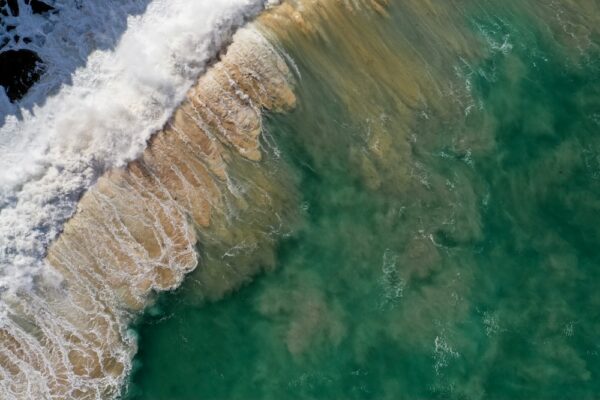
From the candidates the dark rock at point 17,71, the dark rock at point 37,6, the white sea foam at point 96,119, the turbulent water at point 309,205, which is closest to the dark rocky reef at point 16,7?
the dark rock at point 37,6

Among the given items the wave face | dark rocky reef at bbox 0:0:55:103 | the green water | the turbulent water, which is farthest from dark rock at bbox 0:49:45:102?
the green water

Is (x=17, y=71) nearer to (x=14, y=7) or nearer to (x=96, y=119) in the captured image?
(x=14, y=7)

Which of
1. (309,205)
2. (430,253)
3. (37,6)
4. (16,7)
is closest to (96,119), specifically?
(37,6)

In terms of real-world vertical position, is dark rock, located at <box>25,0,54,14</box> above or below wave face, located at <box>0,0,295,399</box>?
above

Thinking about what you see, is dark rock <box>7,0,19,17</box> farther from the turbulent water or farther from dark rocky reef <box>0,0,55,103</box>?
the turbulent water

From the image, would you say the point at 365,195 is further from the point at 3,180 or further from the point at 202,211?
the point at 3,180
